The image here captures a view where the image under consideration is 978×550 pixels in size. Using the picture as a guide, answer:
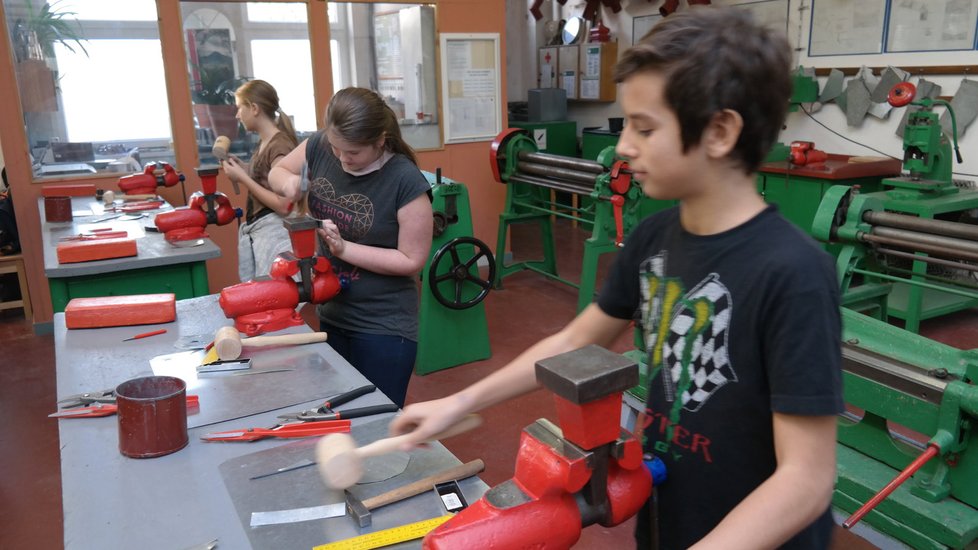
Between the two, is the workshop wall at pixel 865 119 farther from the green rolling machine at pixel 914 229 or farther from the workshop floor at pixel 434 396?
the workshop floor at pixel 434 396

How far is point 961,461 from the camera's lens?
6.11ft

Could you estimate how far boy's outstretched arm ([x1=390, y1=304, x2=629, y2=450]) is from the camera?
3.39 ft

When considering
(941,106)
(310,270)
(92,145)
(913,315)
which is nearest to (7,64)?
(92,145)

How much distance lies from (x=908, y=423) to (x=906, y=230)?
2.66 ft

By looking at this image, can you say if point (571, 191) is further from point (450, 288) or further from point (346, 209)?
point (346, 209)

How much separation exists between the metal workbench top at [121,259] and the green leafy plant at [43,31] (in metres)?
1.14

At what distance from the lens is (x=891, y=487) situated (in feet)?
5.24

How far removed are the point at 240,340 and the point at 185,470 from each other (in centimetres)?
52

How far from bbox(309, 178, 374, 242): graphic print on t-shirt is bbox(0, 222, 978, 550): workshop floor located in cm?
100

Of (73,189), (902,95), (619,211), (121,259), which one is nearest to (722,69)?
(121,259)

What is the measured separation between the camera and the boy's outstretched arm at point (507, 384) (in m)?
1.03

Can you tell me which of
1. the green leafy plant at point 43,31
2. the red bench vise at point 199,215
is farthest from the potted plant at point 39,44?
the red bench vise at point 199,215

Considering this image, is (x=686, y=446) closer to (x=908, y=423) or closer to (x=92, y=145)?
(x=908, y=423)

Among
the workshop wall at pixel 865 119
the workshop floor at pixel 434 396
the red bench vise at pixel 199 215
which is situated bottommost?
the workshop floor at pixel 434 396
